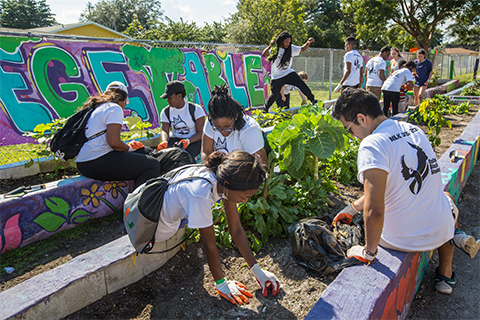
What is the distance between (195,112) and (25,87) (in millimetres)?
3543

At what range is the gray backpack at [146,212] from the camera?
2174mm

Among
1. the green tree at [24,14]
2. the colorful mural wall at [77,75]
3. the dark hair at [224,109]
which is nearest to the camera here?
the dark hair at [224,109]

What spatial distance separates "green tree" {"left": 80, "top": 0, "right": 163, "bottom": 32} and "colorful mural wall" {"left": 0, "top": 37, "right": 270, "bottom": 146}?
46401 mm

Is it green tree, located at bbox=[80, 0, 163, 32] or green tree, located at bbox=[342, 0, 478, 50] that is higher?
green tree, located at bbox=[80, 0, 163, 32]

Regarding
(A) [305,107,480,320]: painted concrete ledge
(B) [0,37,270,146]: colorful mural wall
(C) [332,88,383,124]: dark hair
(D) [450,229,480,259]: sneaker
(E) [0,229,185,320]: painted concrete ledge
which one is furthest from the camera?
(B) [0,37,270,146]: colorful mural wall

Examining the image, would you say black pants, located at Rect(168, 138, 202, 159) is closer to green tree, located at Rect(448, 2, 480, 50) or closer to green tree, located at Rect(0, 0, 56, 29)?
green tree, located at Rect(448, 2, 480, 50)

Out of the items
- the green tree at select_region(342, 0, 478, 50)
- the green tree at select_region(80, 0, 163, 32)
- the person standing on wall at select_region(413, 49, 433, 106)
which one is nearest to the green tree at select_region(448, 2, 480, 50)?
the green tree at select_region(342, 0, 478, 50)

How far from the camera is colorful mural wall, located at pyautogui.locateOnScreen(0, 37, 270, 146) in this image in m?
5.58

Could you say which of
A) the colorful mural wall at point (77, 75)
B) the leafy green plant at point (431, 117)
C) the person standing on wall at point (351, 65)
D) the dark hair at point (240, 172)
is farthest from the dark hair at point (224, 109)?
the person standing on wall at point (351, 65)

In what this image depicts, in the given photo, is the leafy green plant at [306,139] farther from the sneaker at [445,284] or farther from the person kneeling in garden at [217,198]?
the sneaker at [445,284]

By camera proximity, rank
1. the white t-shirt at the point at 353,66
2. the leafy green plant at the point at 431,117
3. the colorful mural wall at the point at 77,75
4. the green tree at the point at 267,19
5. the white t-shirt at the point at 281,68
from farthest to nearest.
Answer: the green tree at the point at 267,19 < the white t-shirt at the point at 353,66 < the white t-shirt at the point at 281,68 < the colorful mural wall at the point at 77,75 < the leafy green plant at the point at 431,117

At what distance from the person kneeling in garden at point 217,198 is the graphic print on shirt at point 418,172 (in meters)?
0.90

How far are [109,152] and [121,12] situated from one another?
55.8 m

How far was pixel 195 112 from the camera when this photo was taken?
14.6 ft
